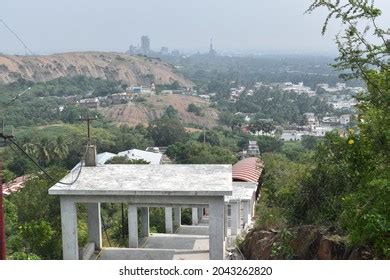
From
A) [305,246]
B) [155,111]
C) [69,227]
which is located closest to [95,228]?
[69,227]

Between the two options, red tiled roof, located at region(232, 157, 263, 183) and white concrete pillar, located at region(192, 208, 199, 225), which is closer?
white concrete pillar, located at region(192, 208, 199, 225)

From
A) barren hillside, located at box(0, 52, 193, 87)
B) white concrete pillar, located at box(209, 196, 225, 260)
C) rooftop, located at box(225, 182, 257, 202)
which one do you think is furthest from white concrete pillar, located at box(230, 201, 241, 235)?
barren hillside, located at box(0, 52, 193, 87)

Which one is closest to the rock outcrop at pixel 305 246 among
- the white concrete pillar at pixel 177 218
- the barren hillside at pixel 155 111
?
the white concrete pillar at pixel 177 218

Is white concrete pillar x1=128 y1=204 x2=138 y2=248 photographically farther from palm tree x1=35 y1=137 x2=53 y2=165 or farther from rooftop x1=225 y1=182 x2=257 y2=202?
palm tree x1=35 y1=137 x2=53 y2=165

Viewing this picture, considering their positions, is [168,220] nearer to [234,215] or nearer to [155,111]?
[234,215]

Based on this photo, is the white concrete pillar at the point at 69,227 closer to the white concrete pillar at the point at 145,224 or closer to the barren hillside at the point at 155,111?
the white concrete pillar at the point at 145,224

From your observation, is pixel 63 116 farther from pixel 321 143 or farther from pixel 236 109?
pixel 321 143
